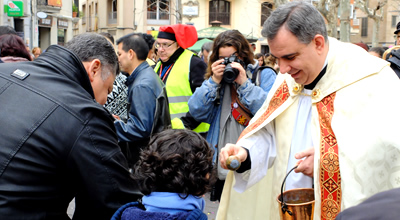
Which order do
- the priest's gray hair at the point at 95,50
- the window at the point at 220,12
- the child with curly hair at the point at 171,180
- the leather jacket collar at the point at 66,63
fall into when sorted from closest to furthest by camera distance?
the child with curly hair at the point at 171,180, the leather jacket collar at the point at 66,63, the priest's gray hair at the point at 95,50, the window at the point at 220,12

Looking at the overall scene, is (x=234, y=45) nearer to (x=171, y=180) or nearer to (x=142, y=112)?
(x=142, y=112)

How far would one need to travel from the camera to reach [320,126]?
2.59 m

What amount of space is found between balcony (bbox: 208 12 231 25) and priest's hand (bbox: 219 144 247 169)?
34639mm

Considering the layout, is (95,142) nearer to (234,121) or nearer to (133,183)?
(133,183)

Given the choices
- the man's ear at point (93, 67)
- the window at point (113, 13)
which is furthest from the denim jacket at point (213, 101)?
the window at point (113, 13)

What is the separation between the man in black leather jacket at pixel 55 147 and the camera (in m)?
1.93

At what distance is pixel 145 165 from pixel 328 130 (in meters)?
1.06

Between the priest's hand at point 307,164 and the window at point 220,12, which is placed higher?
the window at point 220,12

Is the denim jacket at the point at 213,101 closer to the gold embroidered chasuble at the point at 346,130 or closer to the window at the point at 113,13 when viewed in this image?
the gold embroidered chasuble at the point at 346,130

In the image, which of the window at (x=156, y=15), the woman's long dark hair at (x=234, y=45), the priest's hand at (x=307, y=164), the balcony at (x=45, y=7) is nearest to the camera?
the priest's hand at (x=307, y=164)

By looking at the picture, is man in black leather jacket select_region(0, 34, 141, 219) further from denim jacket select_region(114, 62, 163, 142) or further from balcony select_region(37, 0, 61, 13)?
balcony select_region(37, 0, 61, 13)

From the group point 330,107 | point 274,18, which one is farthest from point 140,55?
point 330,107

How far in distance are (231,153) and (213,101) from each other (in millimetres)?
1366

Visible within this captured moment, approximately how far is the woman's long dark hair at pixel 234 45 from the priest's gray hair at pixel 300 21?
4.71 ft
